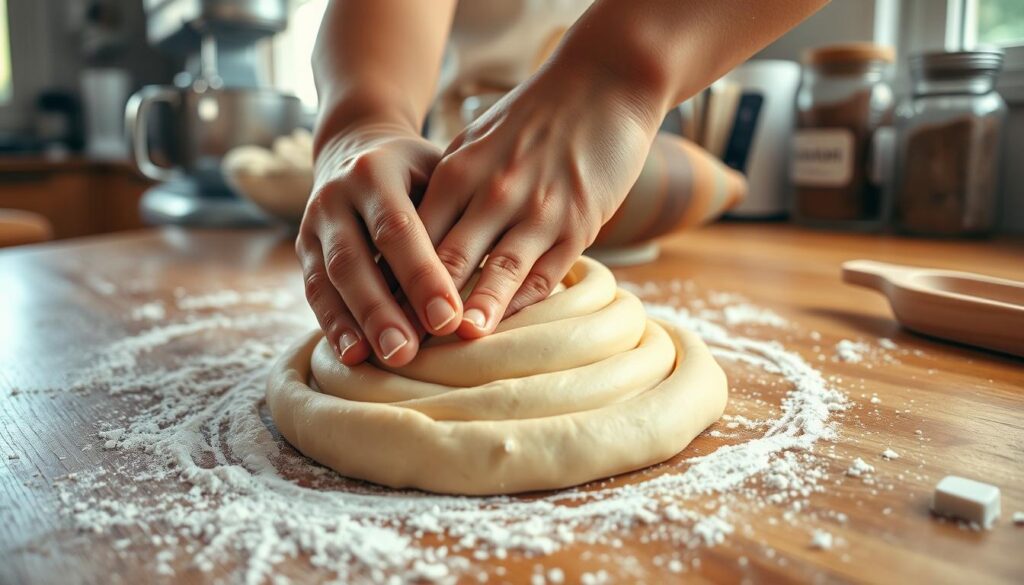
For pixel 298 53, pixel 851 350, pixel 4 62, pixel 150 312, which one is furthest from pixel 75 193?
pixel 851 350

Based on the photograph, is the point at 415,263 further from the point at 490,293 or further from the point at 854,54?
the point at 854,54

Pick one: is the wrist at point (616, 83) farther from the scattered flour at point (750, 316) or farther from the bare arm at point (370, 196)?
the scattered flour at point (750, 316)

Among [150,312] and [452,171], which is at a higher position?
[452,171]

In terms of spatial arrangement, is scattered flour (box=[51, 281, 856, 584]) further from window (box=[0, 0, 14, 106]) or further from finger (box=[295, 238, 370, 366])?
window (box=[0, 0, 14, 106])

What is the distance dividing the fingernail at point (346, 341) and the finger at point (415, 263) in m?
0.06

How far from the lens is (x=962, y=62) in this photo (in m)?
1.52

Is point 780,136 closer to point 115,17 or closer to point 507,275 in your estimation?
point 507,275

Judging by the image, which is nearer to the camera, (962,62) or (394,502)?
(394,502)

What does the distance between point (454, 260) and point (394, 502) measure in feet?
0.70

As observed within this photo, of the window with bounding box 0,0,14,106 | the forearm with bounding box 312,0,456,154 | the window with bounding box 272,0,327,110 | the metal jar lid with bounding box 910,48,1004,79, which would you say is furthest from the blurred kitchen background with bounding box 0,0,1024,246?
the window with bounding box 0,0,14,106

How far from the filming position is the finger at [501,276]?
0.66 meters

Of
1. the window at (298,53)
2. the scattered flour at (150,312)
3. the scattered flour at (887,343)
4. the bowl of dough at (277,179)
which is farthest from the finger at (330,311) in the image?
the window at (298,53)

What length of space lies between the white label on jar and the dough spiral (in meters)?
1.14

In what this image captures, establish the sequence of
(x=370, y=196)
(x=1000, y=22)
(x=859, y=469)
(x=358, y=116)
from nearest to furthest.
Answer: (x=859, y=469) → (x=370, y=196) → (x=358, y=116) → (x=1000, y=22)
